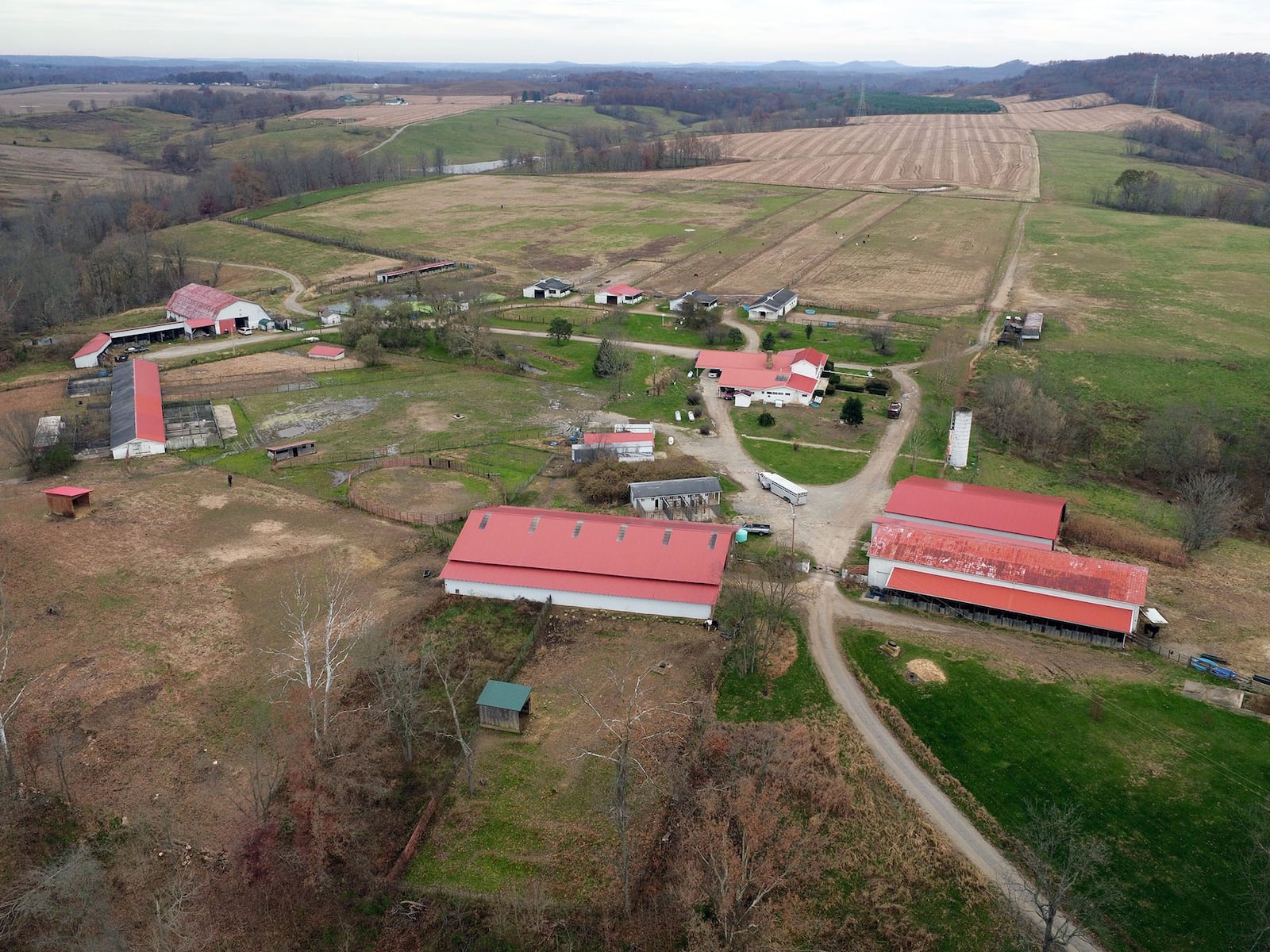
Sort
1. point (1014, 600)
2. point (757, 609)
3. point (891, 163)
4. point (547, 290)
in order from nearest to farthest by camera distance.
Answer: point (757, 609), point (1014, 600), point (547, 290), point (891, 163)

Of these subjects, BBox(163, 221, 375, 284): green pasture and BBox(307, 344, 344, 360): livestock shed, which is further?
BBox(163, 221, 375, 284): green pasture

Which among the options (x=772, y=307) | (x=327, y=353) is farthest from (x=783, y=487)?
(x=327, y=353)

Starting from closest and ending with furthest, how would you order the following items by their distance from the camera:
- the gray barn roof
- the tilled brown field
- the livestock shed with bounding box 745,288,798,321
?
the gray barn roof < the livestock shed with bounding box 745,288,798,321 < the tilled brown field

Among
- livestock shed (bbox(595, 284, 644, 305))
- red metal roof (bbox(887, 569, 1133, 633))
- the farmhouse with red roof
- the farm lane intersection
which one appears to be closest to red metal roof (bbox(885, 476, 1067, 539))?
the farm lane intersection

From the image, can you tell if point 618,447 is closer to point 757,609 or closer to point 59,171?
point 757,609

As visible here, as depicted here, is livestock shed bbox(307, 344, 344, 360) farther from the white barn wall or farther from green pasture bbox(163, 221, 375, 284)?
the white barn wall

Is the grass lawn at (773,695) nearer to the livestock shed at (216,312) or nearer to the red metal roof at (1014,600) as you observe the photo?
the red metal roof at (1014,600)

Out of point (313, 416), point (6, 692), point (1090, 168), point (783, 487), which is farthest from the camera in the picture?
point (1090, 168)
